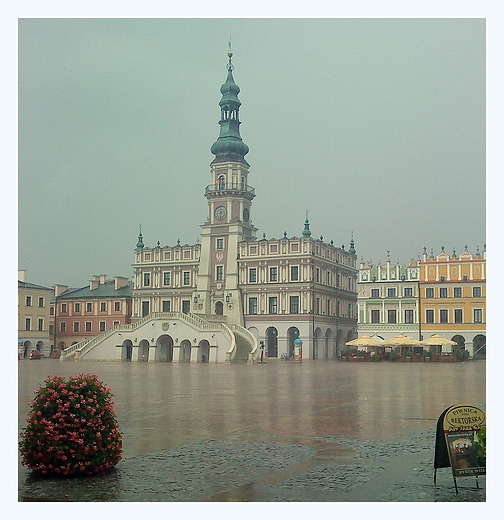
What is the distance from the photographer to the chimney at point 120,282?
65500 mm

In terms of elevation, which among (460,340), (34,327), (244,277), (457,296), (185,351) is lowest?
(185,351)

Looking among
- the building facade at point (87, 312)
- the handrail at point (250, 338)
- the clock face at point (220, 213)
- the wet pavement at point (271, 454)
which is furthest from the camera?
the clock face at point (220, 213)

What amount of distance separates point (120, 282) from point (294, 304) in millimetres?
16456

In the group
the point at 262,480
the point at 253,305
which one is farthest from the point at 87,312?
the point at 262,480

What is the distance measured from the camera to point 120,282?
6694cm

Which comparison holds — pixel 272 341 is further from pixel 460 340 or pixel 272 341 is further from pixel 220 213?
pixel 460 340

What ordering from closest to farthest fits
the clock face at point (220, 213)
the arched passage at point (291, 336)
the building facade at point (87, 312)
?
the building facade at point (87, 312) < the arched passage at point (291, 336) < the clock face at point (220, 213)

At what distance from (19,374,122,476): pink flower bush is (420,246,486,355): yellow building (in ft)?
170

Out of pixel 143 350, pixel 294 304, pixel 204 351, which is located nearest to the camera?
pixel 204 351

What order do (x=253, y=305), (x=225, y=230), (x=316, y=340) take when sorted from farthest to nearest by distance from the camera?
(x=225, y=230)
(x=253, y=305)
(x=316, y=340)

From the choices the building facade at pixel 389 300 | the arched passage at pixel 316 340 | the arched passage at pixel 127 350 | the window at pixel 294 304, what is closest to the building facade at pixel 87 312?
the arched passage at pixel 127 350

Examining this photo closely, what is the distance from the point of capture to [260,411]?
49.8ft

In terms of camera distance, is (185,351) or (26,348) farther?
(185,351)

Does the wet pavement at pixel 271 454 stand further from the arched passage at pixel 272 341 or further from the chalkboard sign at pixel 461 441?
the arched passage at pixel 272 341
